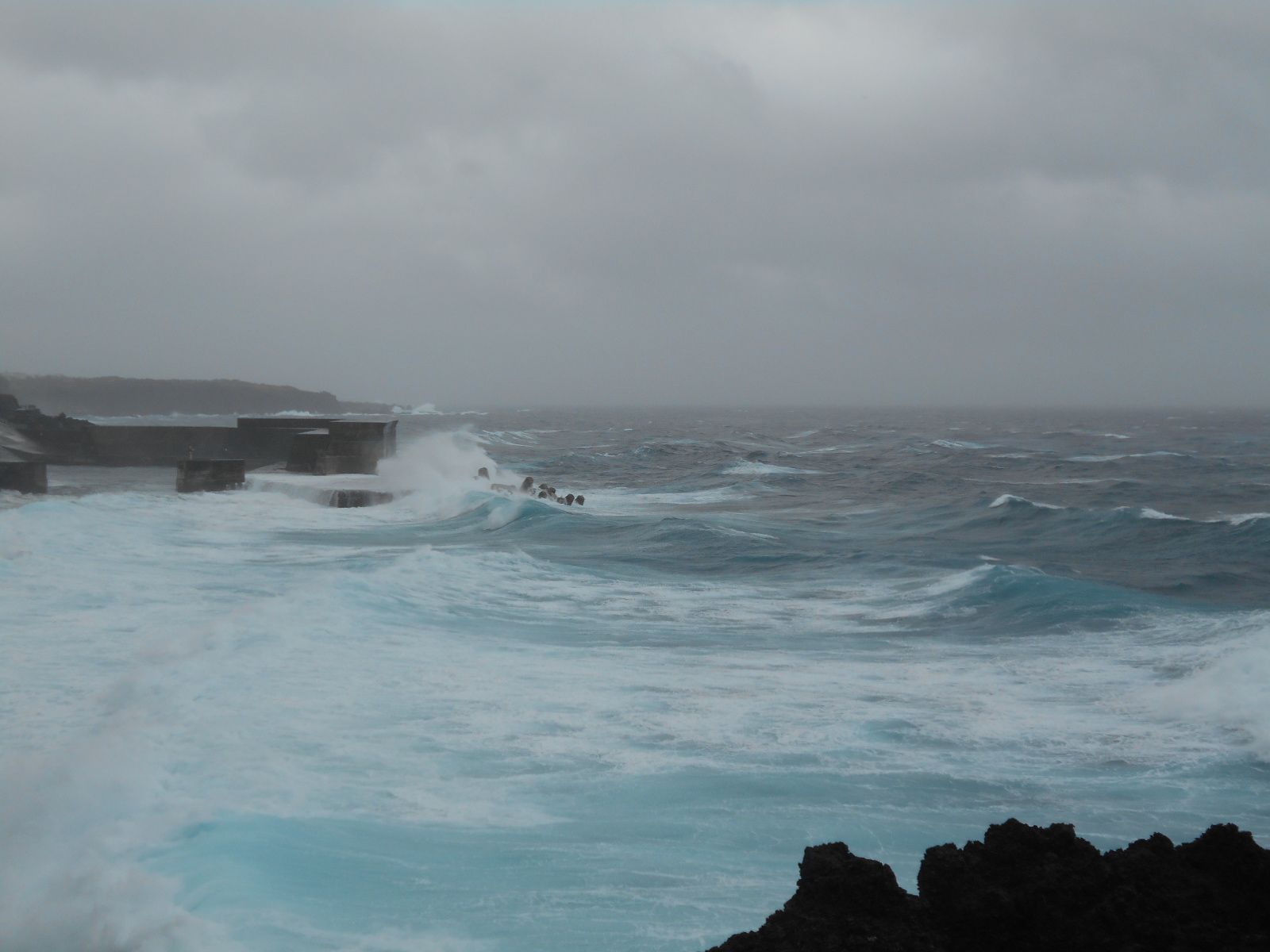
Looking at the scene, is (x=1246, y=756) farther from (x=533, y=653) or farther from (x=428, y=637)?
(x=428, y=637)

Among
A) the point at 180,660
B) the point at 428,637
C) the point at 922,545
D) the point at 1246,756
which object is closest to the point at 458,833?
the point at 180,660

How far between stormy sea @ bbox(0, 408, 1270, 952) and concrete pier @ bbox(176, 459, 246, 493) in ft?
12.4

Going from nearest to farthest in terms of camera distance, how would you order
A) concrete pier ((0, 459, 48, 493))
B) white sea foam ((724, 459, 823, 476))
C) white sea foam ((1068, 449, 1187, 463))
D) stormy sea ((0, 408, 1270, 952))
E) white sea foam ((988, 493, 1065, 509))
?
stormy sea ((0, 408, 1270, 952))
concrete pier ((0, 459, 48, 493))
white sea foam ((988, 493, 1065, 509))
white sea foam ((724, 459, 823, 476))
white sea foam ((1068, 449, 1187, 463))

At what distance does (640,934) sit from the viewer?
170 inches

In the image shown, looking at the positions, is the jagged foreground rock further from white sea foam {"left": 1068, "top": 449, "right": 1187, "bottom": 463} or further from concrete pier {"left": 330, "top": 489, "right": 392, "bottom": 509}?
white sea foam {"left": 1068, "top": 449, "right": 1187, "bottom": 463}

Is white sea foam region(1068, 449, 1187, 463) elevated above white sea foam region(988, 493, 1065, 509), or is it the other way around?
white sea foam region(1068, 449, 1187, 463)

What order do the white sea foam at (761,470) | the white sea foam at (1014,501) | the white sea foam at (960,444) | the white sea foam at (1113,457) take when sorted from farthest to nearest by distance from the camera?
the white sea foam at (960,444) → the white sea foam at (1113,457) → the white sea foam at (761,470) → the white sea foam at (1014,501)

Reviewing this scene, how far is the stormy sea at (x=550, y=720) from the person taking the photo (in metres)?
4.59

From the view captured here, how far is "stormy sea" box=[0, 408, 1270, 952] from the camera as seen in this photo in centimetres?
459

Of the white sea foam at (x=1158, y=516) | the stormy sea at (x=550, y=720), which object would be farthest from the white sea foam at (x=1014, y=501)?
the stormy sea at (x=550, y=720)

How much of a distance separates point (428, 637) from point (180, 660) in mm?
2391

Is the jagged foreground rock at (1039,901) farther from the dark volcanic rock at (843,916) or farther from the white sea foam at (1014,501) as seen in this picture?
the white sea foam at (1014,501)

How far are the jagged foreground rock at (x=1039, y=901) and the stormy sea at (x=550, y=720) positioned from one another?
1.25m

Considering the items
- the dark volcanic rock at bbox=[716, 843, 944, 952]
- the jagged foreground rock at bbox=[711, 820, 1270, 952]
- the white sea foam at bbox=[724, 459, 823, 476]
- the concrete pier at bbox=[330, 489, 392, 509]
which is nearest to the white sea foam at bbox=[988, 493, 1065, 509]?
the white sea foam at bbox=[724, 459, 823, 476]
